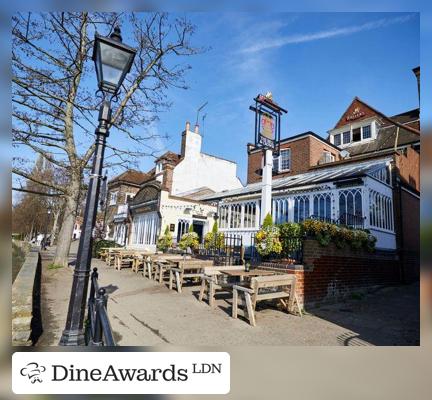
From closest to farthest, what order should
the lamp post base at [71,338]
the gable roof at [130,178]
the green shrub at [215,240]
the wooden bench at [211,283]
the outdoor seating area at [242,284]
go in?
the lamp post base at [71,338]
the outdoor seating area at [242,284]
the wooden bench at [211,283]
the green shrub at [215,240]
the gable roof at [130,178]

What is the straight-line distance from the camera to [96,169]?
10.7ft

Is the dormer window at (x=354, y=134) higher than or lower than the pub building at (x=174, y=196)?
higher

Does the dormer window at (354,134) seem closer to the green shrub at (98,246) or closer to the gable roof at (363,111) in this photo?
the gable roof at (363,111)

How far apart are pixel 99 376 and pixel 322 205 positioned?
10628 millimetres

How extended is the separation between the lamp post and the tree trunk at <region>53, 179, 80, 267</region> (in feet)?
33.6

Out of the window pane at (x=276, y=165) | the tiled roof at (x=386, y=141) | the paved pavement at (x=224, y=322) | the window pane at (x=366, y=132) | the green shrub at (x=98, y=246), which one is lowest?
the paved pavement at (x=224, y=322)

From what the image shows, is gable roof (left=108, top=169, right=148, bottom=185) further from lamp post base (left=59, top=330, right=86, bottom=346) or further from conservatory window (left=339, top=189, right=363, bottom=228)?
lamp post base (left=59, top=330, right=86, bottom=346)

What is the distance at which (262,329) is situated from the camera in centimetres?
593

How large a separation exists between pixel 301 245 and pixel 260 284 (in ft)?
7.35

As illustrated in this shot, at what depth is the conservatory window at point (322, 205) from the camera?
11.6 metres

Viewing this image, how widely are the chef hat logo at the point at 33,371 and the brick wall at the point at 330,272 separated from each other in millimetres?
6063

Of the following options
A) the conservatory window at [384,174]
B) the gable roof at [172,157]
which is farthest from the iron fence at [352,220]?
the gable roof at [172,157]

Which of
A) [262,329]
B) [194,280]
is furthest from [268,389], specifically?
[194,280]

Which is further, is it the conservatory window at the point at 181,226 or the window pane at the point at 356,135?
the window pane at the point at 356,135
